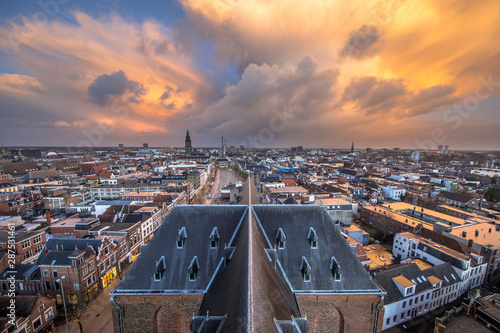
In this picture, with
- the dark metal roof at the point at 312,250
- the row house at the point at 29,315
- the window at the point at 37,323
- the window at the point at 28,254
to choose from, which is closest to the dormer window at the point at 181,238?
the dark metal roof at the point at 312,250

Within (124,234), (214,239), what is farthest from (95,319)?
(214,239)

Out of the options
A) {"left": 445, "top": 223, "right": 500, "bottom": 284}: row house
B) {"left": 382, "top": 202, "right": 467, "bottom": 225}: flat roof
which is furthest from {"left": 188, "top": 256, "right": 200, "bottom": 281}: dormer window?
{"left": 382, "top": 202, "right": 467, "bottom": 225}: flat roof

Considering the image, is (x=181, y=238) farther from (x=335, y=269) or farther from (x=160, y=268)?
(x=335, y=269)

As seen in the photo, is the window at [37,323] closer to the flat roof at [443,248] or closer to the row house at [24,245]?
the row house at [24,245]

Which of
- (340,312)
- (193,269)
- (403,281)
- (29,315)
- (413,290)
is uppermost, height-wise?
(193,269)

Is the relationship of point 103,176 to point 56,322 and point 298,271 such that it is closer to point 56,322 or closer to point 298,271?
point 56,322

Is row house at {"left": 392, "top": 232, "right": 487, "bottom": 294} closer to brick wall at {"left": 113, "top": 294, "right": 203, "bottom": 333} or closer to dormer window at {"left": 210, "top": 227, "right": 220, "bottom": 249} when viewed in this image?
dormer window at {"left": 210, "top": 227, "right": 220, "bottom": 249}
